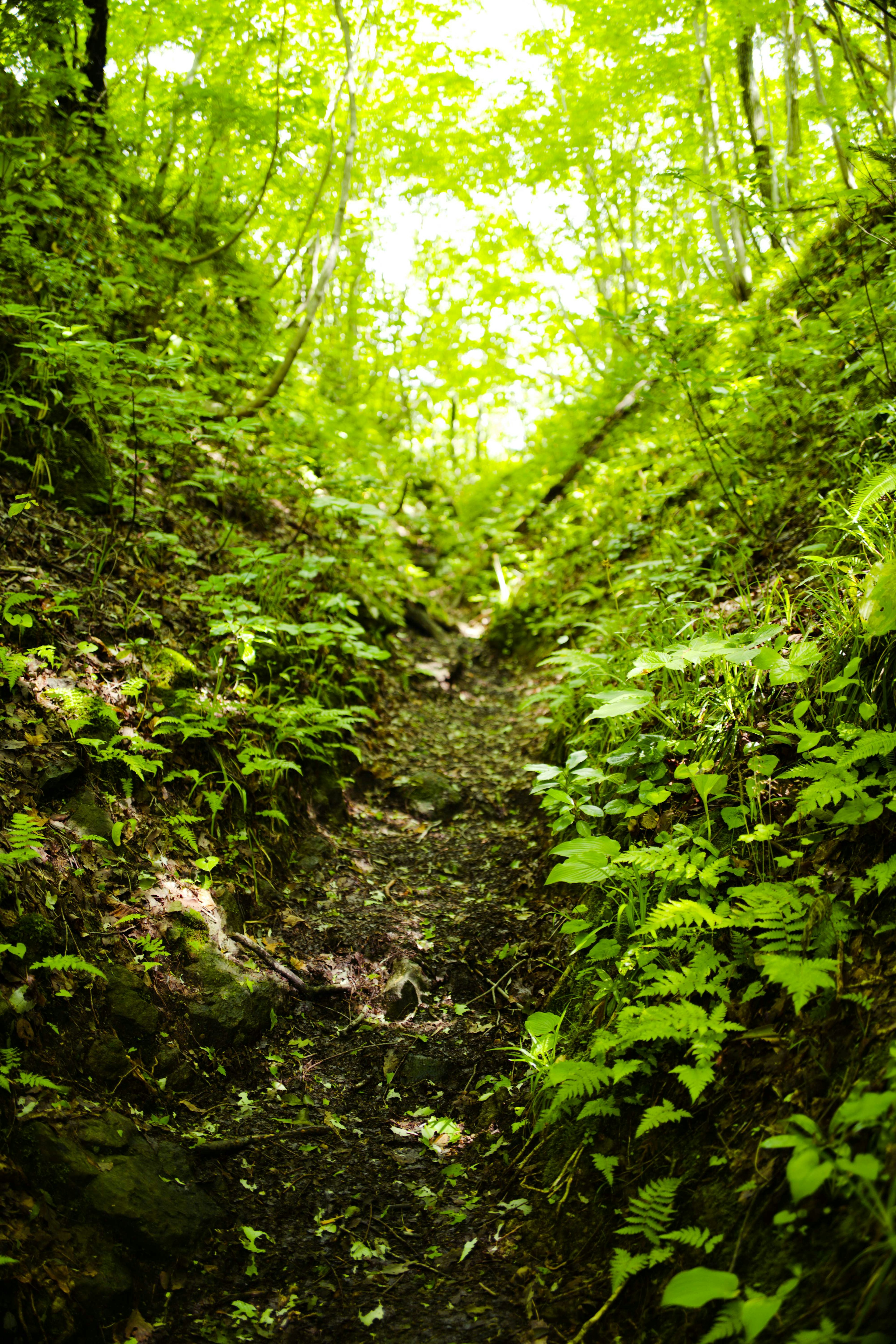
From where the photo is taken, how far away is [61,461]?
4.58m

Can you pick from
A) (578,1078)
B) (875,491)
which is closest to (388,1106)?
(578,1078)

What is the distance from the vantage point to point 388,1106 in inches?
116

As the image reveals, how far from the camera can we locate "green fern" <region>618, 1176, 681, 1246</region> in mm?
1902

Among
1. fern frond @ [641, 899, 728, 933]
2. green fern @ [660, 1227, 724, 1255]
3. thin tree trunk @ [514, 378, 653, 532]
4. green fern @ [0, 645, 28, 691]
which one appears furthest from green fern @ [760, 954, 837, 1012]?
thin tree trunk @ [514, 378, 653, 532]

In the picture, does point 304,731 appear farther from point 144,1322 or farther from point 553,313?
point 553,313

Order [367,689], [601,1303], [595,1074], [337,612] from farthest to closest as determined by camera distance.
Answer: [367,689], [337,612], [595,1074], [601,1303]

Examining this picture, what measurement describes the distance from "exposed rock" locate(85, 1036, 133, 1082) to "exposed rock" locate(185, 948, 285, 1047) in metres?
0.35

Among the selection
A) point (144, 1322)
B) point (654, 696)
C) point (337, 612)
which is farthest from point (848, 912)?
point (337, 612)

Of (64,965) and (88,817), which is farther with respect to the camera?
(88,817)

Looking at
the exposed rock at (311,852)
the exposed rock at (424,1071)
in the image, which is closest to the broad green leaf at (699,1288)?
the exposed rock at (424,1071)

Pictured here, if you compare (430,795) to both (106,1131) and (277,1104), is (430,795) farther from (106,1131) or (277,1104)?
(106,1131)

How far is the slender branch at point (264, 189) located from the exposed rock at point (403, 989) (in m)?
6.91

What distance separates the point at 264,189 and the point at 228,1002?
7.35 meters

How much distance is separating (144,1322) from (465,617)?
8.83m
